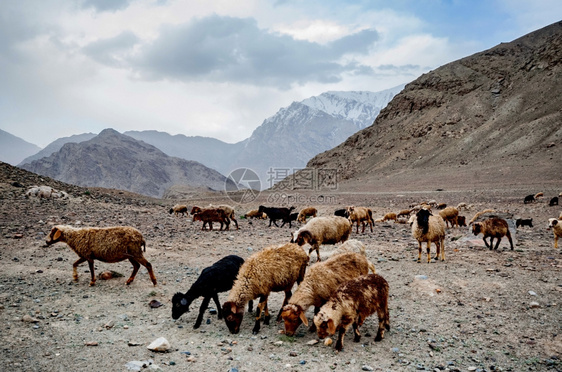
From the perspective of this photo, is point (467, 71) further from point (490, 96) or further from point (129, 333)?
point (129, 333)

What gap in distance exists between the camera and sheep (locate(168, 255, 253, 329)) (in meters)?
7.07

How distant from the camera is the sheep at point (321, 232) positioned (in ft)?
38.1

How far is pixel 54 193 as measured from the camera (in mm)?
24922

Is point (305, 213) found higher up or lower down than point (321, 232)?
lower down

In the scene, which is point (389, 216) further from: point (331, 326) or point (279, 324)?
point (331, 326)

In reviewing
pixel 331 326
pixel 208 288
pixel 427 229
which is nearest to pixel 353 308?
pixel 331 326

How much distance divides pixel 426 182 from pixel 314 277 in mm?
56341

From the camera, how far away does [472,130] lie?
246 feet

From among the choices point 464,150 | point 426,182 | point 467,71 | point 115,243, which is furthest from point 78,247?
point 467,71

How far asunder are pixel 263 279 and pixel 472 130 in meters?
80.7

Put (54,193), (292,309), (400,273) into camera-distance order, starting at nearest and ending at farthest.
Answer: (292,309)
(400,273)
(54,193)

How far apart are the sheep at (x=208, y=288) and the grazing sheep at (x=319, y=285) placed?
1645mm

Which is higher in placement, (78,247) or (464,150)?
(464,150)

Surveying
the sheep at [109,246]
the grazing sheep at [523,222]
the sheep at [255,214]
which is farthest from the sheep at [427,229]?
the sheep at [255,214]
